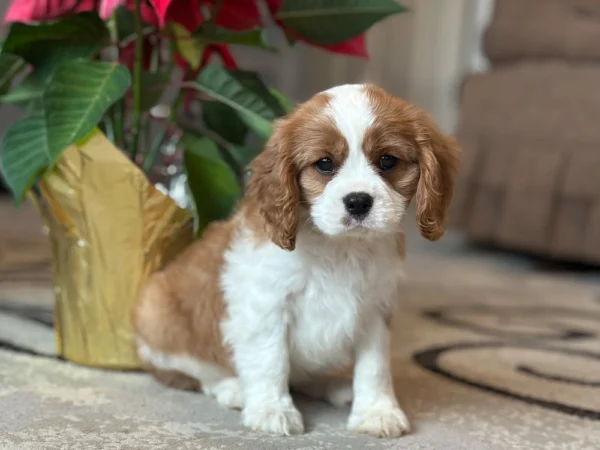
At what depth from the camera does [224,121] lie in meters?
1.56

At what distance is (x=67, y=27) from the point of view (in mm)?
1344

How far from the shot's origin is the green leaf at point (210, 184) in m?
1.40

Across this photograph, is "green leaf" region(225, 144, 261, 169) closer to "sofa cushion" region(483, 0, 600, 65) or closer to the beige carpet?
the beige carpet

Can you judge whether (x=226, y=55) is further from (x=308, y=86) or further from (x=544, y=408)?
(x=308, y=86)

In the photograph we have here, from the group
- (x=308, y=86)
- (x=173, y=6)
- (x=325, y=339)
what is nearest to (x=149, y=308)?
(x=325, y=339)

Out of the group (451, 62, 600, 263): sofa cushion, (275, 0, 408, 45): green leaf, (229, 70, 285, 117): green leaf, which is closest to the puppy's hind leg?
(229, 70, 285, 117): green leaf

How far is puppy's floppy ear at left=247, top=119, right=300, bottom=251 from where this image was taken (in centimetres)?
115

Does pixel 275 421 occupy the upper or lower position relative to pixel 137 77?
lower

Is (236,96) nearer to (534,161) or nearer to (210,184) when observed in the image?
(210,184)

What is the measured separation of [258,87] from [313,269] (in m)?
0.43

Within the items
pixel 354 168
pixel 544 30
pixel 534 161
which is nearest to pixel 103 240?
pixel 354 168

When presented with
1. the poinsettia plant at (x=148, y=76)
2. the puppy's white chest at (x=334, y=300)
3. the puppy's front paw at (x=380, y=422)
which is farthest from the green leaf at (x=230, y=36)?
the puppy's front paw at (x=380, y=422)

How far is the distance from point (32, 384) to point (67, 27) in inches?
23.9

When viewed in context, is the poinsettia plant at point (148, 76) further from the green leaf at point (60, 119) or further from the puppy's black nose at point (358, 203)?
the puppy's black nose at point (358, 203)
